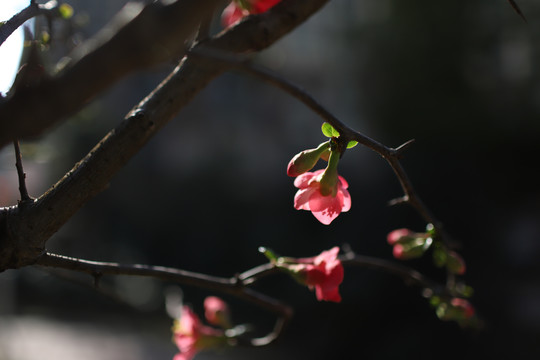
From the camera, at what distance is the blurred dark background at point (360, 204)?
12.1 feet

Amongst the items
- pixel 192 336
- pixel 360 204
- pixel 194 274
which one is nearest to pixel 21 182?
pixel 194 274

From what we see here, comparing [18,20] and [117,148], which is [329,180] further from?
[18,20]

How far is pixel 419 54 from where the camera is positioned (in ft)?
15.1

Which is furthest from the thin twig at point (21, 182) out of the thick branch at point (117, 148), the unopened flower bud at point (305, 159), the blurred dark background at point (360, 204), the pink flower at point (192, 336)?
the blurred dark background at point (360, 204)

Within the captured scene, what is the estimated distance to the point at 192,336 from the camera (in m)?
0.86

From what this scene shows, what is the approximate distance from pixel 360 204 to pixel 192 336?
3594mm

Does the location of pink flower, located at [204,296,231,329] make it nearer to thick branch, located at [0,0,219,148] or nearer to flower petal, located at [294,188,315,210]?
flower petal, located at [294,188,315,210]

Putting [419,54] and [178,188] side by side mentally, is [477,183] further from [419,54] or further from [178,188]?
[178,188]

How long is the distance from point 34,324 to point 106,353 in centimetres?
92

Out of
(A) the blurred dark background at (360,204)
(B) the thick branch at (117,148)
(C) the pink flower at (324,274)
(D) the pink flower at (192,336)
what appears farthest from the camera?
(A) the blurred dark background at (360,204)

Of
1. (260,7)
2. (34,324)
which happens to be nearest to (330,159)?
(260,7)

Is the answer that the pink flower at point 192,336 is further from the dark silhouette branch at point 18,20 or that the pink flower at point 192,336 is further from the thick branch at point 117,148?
the dark silhouette branch at point 18,20

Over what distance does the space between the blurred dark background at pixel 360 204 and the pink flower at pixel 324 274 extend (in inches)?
116

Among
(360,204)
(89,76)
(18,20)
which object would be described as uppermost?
(360,204)
